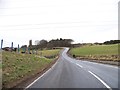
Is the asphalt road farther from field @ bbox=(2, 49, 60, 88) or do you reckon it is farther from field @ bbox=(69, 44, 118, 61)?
field @ bbox=(69, 44, 118, 61)

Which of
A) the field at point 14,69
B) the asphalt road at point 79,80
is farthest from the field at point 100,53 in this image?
the asphalt road at point 79,80

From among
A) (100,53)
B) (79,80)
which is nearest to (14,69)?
(79,80)

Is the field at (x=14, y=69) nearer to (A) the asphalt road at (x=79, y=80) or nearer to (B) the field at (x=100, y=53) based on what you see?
(A) the asphalt road at (x=79, y=80)

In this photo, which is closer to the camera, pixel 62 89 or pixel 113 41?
pixel 62 89

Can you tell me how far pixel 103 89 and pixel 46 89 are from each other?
2.58 metres

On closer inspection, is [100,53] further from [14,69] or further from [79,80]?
[79,80]

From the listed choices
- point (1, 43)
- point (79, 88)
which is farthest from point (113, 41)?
point (79, 88)

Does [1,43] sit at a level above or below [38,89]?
above

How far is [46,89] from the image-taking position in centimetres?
1370

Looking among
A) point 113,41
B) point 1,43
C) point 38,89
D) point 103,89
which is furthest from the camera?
point 113,41

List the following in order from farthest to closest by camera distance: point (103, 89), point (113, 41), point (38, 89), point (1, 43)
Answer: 1. point (113, 41)
2. point (1, 43)
3. point (38, 89)
4. point (103, 89)

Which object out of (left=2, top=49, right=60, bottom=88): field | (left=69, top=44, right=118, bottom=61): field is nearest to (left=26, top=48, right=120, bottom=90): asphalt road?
(left=2, top=49, right=60, bottom=88): field

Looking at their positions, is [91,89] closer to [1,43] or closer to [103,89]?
[103,89]

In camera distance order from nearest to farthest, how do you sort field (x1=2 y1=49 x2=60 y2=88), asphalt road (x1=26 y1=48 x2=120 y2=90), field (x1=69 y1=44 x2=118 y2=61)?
asphalt road (x1=26 y1=48 x2=120 y2=90), field (x1=2 y1=49 x2=60 y2=88), field (x1=69 y1=44 x2=118 y2=61)
